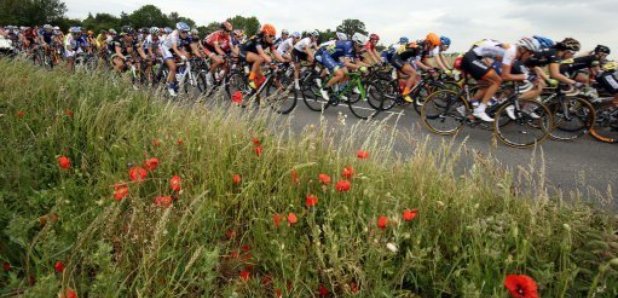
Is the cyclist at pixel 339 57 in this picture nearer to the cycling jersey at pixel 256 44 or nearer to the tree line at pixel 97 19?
the cycling jersey at pixel 256 44

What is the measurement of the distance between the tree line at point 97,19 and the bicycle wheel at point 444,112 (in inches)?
2284

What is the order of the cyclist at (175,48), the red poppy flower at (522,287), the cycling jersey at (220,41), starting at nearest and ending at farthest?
1. the red poppy flower at (522,287)
2. the cyclist at (175,48)
3. the cycling jersey at (220,41)

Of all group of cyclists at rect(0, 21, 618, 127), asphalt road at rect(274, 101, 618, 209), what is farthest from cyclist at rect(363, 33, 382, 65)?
asphalt road at rect(274, 101, 618, 209)

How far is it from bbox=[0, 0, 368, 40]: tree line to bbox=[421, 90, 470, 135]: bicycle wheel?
5801 cm

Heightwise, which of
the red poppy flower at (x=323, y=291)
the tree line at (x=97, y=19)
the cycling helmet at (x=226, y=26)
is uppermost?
the tree line at (x=97, y=19)

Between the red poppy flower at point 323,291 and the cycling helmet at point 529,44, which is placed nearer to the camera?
the red poppy flower at point 323,291

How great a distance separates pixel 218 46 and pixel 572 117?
957 cm

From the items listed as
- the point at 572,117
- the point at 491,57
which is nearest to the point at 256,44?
the point at 491,57

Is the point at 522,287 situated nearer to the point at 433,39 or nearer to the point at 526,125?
the point at 526,125

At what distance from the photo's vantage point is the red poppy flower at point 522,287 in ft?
4.63

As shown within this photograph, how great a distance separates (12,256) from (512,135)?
754 cm

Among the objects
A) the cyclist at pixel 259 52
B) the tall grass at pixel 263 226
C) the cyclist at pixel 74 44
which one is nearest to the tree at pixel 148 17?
the cyclist at pixel 74 44

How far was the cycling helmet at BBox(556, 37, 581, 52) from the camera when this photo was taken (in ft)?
24.7

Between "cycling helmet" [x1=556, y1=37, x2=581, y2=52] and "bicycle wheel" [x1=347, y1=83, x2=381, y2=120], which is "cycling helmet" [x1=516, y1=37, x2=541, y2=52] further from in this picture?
"bicycle wheel" [x1=347, y1=83, x2=381, y2=120]
